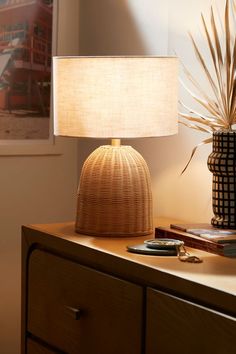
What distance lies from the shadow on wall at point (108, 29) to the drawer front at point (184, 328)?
109cm

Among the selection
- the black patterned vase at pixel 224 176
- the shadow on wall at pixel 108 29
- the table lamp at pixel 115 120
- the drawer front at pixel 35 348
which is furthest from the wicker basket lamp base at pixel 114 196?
the shadow on wall at pixel 108 29

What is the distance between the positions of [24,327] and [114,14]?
1.10 m

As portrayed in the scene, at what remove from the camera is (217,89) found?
2.00 m

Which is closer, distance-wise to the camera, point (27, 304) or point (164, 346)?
point (164, 346)

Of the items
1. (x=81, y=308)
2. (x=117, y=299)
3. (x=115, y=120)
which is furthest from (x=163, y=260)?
(x=115, y=120)

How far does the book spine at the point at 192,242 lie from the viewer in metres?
1.68

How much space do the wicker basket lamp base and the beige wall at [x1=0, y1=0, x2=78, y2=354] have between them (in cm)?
63

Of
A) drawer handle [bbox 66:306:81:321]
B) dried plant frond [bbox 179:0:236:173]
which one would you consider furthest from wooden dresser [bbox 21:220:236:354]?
dried plant frond [bbox 179:0:236:173]

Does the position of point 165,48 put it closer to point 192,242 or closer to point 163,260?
point 192,242

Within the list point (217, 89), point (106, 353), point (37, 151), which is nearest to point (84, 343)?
point (106, 353)

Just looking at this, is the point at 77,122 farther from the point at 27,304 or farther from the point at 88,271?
the point at 27,304

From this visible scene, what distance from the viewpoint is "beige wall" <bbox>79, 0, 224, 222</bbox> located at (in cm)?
214

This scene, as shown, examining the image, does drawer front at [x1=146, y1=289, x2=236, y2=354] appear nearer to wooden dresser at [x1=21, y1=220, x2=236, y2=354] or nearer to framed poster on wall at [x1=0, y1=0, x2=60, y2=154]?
wooden dresser at [x1=21, y1=220, x2=236, y2=354]

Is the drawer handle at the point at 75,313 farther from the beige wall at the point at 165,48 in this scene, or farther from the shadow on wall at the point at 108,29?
the shadow on wall at the point at 108,29
